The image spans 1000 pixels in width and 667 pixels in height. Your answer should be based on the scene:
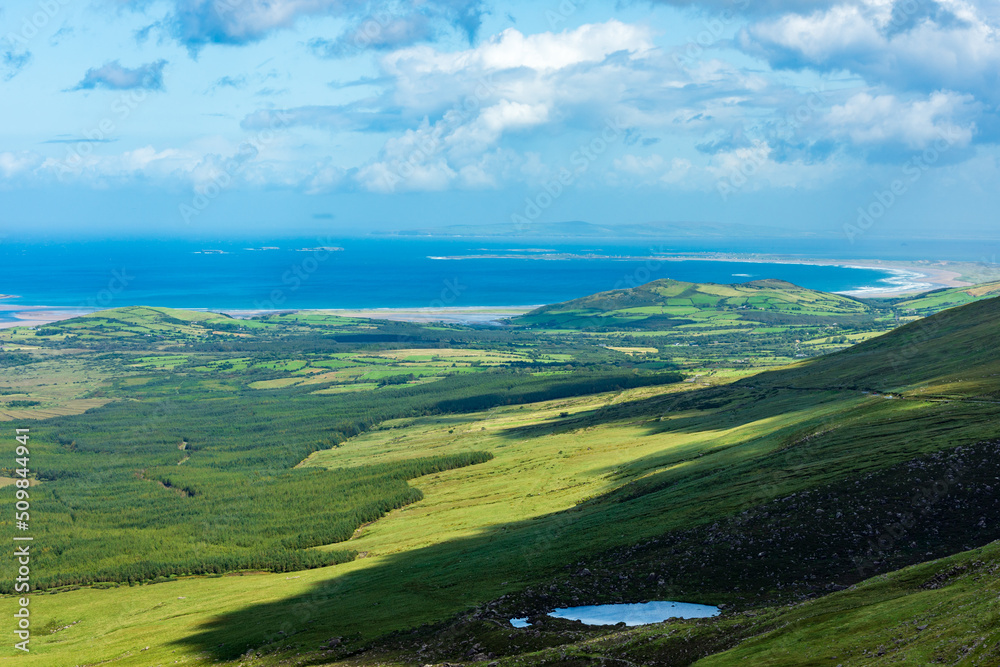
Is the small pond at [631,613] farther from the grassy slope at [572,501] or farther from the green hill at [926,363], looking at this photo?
the green hill at [926,363]

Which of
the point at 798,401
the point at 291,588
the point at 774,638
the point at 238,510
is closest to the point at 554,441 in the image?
the point at 798,401

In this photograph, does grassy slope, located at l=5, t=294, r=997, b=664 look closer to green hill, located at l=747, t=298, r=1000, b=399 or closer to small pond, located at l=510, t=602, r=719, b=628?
green hill, located at l=747, t=298, r=1000, b=399

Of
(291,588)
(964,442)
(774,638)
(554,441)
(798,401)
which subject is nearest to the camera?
(774,638)

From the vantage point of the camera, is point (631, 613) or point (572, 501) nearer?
point (631, 613)

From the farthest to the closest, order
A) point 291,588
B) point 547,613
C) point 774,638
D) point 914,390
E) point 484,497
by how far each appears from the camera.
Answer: point 484,497 < point 914,390 < point 291,588 < point 547,613 < point 774,638

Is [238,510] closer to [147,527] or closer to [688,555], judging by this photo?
[147,527]

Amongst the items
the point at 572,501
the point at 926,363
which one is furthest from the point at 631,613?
the point at 926,363

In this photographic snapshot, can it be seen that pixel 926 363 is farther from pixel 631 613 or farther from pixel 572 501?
pixel 631 613

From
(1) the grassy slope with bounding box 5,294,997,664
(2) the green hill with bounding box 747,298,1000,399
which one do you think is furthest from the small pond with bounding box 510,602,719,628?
(2) the green hill with bounding box 747,298,1000,399
